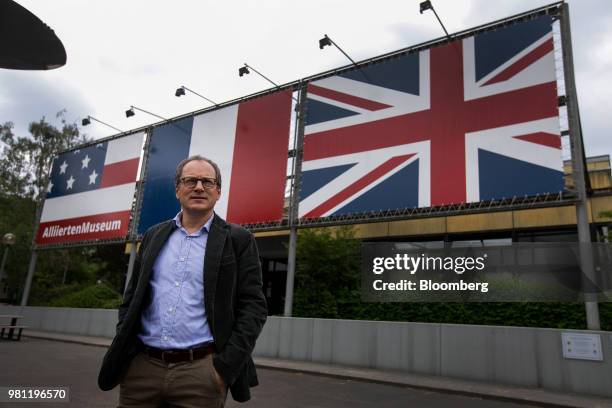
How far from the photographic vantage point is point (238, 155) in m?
14.3

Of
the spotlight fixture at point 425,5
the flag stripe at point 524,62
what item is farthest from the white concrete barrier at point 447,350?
the spotlight fixture at point 425,5

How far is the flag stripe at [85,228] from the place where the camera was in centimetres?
1697

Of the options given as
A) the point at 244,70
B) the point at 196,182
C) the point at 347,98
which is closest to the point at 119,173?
the point at 244,70

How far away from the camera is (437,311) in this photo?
33.4 feet

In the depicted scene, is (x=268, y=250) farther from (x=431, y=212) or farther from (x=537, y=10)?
(x=537, y=10)

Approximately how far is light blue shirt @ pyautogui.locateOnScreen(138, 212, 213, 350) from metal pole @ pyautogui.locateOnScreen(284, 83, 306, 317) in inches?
386

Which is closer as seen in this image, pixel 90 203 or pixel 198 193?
pixel 198 193

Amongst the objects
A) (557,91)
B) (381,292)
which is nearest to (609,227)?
(557,91)

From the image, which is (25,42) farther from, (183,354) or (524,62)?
(524,62)

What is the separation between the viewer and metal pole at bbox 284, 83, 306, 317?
12.1 metres

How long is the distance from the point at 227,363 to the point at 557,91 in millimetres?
9756

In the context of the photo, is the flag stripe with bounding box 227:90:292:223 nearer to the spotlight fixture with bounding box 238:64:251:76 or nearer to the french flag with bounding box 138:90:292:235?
the french flag with bounding box 138:90:292:235

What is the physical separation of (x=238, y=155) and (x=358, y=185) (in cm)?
431

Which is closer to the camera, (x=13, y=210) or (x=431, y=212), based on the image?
(x=431, y=212)
